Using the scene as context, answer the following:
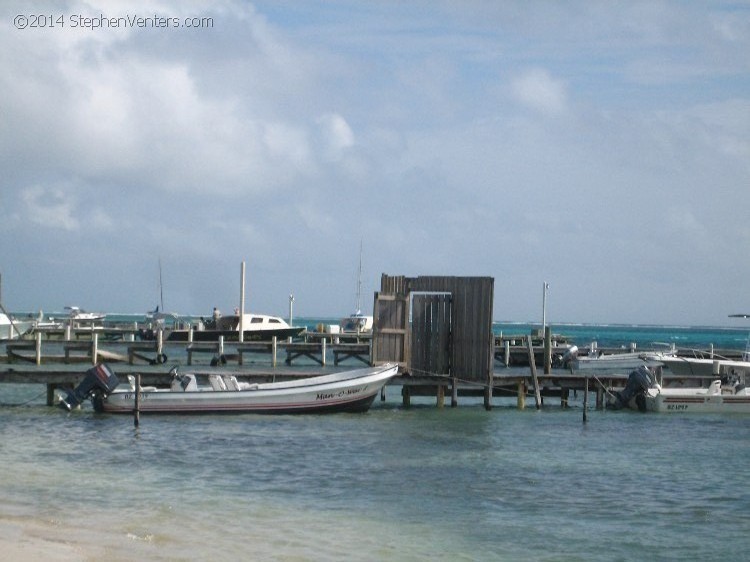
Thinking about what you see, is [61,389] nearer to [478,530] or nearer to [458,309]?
[458,309]

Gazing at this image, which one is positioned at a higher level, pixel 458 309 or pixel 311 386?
pixel 458 309

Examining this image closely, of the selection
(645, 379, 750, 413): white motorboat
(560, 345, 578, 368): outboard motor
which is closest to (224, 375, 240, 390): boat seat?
(645, 379, 750, 413): white motorboat

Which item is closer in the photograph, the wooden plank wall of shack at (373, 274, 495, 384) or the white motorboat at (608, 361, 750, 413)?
the wooden plank wall of shack at (373, 274, 495, 384)

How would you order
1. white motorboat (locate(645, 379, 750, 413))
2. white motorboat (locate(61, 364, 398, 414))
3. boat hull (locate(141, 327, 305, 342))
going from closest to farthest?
white motorboat (locate(61, 364, 398, 414))
white motorboat (locate(645, 379, 750, 413))
boat hull (locate(141, 327, 305, 342))

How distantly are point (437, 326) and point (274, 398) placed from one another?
5.11 m

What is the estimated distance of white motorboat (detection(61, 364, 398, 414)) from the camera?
85.5ft

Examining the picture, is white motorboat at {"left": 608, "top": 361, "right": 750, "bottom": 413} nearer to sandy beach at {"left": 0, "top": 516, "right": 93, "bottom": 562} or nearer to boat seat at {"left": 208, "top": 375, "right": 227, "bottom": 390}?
boat seat at {"left": 208, "top": 375, "right": 227, "bottom": 390}

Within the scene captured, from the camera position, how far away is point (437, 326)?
28.4 metres

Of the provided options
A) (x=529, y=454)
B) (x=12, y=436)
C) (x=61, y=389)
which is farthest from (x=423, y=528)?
(x=61, y=389)

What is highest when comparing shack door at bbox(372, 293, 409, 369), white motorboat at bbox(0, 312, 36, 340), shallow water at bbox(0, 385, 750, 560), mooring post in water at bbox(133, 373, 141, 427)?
shack door at bbox(372, 293, 409, 369)

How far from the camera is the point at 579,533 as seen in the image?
48.6ft

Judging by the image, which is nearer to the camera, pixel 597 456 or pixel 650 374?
pixel 597 456

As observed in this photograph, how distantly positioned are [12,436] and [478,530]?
1277 cm

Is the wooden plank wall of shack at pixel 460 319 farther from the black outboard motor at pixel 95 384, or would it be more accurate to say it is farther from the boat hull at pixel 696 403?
the black outboard motor at pixel 95 384
